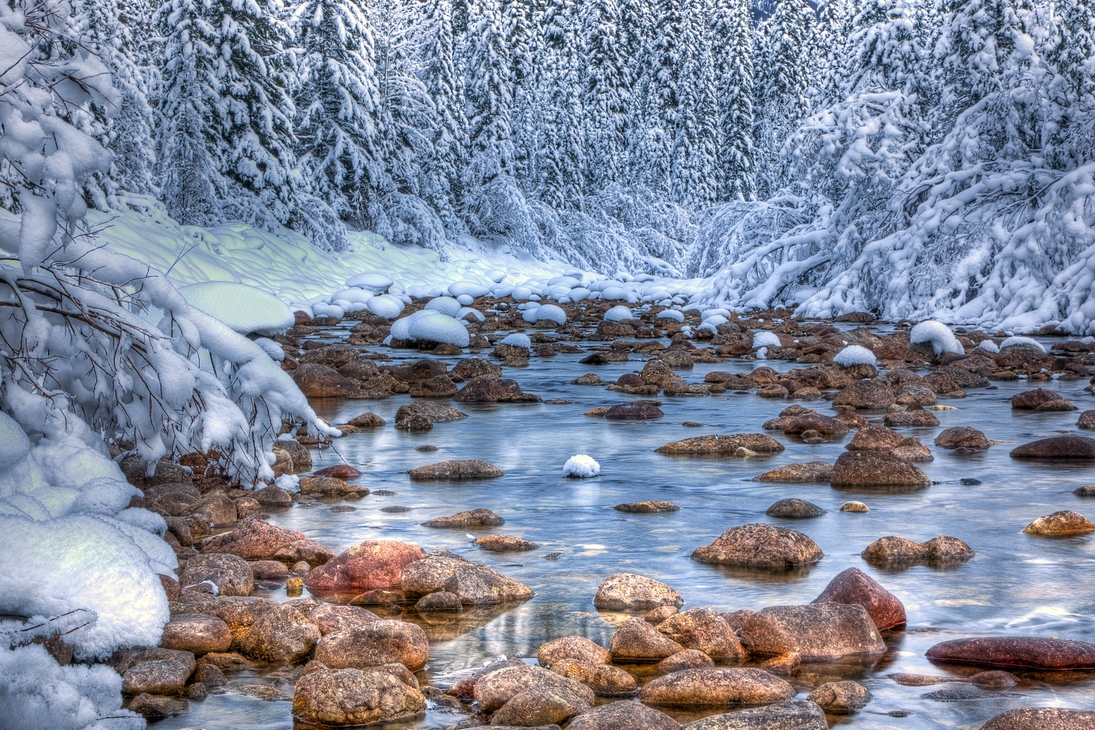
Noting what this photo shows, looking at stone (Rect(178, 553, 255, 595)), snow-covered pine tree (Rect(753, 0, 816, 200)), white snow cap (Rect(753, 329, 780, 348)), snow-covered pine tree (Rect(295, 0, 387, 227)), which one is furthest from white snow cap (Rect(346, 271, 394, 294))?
snow-covered pine tree (Rect(753, 0, 816, 200))

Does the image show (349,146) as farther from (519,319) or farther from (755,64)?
(755,64)

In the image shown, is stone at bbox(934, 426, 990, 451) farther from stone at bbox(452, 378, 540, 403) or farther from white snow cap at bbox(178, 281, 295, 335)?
white snow cap at bbox(178, 281, 295, 335)

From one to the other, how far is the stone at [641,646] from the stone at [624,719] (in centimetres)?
60

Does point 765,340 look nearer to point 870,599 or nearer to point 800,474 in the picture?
point 800,474

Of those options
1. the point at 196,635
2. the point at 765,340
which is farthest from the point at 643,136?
the point at 196,635

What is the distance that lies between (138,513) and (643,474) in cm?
305

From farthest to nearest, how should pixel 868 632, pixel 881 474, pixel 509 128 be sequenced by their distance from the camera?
pixel 509 128 → pixel 881 474 → pixel 868 632

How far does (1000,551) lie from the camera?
4883 millimetres

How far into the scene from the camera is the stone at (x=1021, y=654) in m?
3.40

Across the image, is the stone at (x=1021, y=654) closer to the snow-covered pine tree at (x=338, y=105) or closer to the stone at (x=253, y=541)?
the stone at (x=253, y=541)

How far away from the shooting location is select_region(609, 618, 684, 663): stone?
11.5ft

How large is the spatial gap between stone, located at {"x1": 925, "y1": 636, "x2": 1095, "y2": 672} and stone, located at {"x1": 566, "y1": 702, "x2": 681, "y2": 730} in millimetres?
1093

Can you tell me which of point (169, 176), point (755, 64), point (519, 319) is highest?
point (755, 64)

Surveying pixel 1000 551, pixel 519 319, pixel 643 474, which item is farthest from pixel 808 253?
pixel 1000 551
